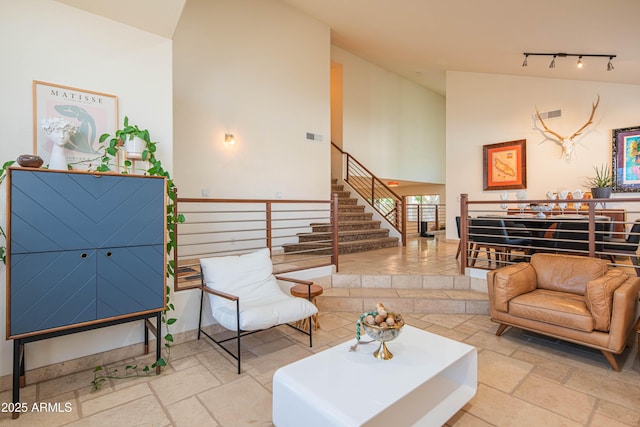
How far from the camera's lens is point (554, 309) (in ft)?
9.39

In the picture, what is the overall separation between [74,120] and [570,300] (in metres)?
4.63

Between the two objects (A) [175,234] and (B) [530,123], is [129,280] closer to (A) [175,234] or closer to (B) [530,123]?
(A) [175,234]

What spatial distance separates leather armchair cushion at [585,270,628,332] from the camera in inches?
102

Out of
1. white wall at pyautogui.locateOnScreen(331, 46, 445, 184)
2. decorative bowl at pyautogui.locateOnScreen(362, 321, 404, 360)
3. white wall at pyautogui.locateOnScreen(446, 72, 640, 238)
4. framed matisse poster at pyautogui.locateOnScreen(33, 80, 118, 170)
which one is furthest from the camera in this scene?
white wall at pyautogui.locateOnScreen(331, 46, 445, 184)

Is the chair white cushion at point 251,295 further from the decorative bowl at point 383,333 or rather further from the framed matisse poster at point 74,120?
the framed matisse poster at point 74,120

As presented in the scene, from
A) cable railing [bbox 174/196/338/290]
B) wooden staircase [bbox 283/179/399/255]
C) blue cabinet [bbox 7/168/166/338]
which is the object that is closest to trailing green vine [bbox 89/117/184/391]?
blue cabinet [bbox 7/168/166/338]

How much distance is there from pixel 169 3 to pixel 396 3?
3.92 metres

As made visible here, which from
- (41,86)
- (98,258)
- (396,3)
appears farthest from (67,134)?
(396,3)

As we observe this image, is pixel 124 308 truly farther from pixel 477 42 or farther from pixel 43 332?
pixel 477 42

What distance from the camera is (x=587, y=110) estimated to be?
6.05 meters

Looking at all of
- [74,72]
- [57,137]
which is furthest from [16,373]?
[74,72]

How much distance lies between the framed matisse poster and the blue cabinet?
1.60 feet

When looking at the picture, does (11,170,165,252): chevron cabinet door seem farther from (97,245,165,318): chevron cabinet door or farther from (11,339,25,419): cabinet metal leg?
(11,339,25,419): cabinet metal leg

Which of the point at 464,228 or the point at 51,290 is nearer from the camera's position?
the point at 51,290
